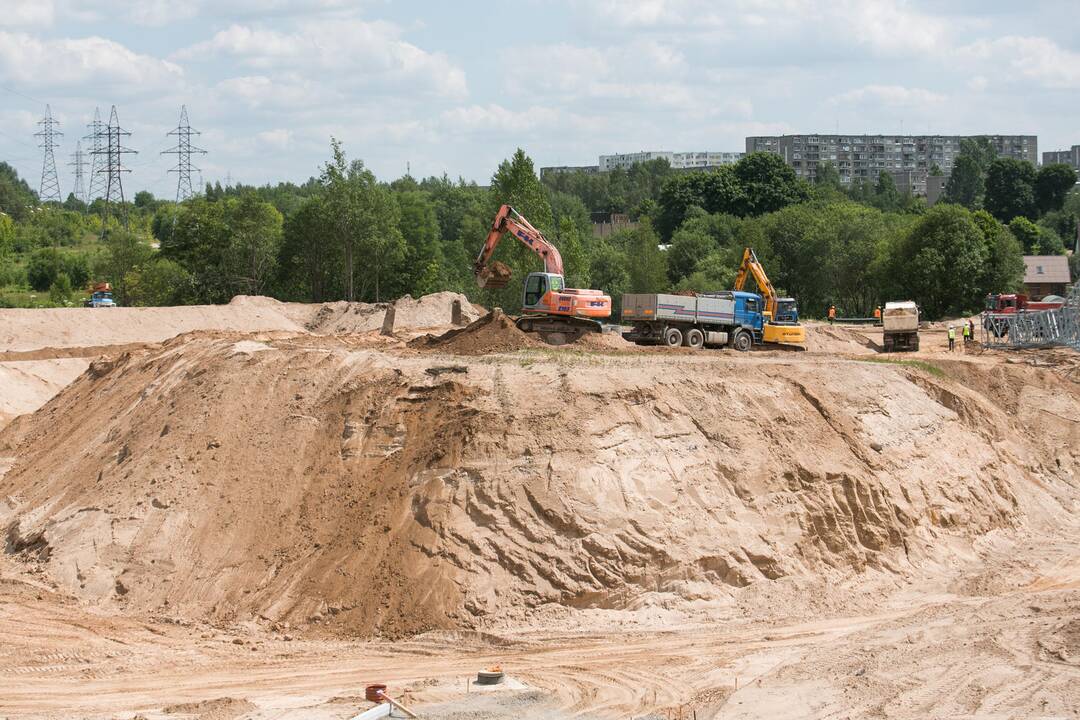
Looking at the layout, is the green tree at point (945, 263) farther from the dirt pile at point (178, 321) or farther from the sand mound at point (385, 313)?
the dirt pile at point (178, 321)

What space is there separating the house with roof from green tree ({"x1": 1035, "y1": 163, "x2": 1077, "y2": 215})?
43.6m

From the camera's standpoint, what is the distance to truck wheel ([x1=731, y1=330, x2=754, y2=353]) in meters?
35.3

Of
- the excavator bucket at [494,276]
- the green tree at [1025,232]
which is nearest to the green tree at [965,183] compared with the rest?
the green tree at [1025,232]

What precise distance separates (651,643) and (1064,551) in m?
12.4

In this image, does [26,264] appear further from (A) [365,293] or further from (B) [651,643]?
(B) [651,643]

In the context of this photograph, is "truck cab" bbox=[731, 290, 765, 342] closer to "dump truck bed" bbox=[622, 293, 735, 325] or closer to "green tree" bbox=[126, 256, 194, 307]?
"dump truck bed" bbox=[622, 293, 735, 325]

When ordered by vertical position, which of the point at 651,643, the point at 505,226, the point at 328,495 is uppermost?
the point at 505,226

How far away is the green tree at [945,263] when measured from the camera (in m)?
64.6

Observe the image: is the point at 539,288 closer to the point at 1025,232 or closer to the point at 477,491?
the point at 477,491

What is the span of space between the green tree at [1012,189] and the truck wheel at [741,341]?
328ft

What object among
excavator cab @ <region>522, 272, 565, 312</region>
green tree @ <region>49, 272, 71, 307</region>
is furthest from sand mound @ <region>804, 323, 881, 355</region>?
green tree @ <region>49, 272, 71, 307</region>

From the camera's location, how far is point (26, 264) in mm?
86875

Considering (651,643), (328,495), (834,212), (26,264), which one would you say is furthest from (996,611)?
(26,264)

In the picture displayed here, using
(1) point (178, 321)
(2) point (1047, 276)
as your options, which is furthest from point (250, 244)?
(2) point (1047, 276)
